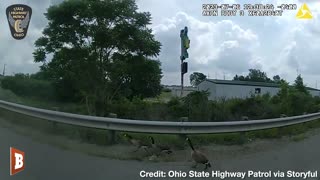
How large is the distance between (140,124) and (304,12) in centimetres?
115

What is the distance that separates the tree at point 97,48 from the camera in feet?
7.86

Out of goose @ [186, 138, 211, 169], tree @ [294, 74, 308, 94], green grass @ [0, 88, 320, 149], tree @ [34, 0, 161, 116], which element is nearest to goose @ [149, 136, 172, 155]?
green grass @ [0, 88, 320, 149]

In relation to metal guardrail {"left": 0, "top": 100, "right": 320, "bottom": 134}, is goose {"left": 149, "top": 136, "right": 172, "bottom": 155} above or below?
below

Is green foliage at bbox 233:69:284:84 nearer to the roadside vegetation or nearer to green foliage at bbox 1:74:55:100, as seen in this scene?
the roadside vegetation

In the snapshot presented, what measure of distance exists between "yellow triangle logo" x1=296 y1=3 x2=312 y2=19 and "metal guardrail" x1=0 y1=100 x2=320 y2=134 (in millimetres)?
644

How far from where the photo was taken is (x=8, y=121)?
260 cm

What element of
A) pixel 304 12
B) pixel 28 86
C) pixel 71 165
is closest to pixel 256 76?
pixel 304 12

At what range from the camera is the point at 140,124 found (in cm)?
237

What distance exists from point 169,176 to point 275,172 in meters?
0.64

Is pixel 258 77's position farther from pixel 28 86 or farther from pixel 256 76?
pixel 28 86

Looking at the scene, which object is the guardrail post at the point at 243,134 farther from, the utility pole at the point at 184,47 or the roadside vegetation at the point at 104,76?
the utility pole at the point at 184,47

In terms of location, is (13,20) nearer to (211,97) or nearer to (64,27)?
(64,27)

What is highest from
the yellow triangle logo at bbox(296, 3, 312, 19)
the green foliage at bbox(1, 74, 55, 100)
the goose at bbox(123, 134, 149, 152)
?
the yellow triangle logo at bbox(296, 3, 312, 19)

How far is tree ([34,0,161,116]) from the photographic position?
240cm
